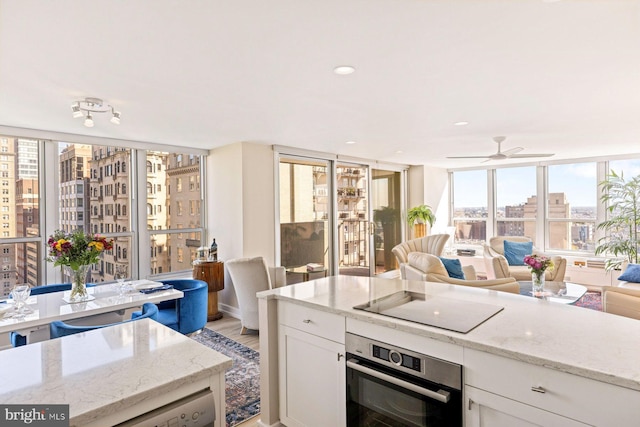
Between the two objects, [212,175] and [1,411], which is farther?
[212,175]

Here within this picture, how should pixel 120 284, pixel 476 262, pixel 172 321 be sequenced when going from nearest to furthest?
pixel 120 284 → pixel 172 321 → pixel 476 262

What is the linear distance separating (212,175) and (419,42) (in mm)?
3926

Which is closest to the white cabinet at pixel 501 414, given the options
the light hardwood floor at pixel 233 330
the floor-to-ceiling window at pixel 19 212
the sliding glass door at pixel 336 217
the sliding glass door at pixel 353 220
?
the light hardwood floor at pixel 233 330

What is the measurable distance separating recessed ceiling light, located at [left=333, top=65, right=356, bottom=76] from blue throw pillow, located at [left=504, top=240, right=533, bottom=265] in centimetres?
494

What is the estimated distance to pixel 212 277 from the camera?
A: 184 inches

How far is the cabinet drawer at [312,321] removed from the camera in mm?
1959

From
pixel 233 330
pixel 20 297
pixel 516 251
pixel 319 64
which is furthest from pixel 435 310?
pixel 516 251

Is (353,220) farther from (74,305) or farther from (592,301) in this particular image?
(74,305)

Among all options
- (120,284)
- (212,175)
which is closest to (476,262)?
(212,175)

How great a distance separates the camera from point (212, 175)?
5.25 metres

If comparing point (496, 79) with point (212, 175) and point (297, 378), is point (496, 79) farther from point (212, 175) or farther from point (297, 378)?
point (212, 175)

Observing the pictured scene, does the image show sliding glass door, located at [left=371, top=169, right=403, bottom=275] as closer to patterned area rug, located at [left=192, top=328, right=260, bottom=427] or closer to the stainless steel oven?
patterned area rug, located at [left=192, top=328, right=260, bottom=427]

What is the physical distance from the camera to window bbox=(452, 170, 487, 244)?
26.4 feet

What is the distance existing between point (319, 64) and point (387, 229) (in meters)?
5.53
